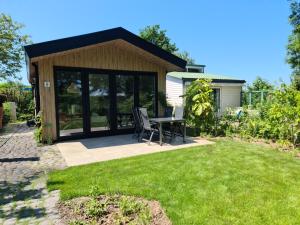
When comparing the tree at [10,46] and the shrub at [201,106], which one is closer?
the shrub at [201,106]

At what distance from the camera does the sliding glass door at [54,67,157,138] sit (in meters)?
7.31

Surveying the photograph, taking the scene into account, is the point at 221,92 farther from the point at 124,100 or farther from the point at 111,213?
the point at 111,213

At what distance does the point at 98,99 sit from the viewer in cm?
784

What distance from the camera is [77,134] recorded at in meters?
7.56

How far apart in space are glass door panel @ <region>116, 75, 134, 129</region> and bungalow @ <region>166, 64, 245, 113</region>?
241 inches

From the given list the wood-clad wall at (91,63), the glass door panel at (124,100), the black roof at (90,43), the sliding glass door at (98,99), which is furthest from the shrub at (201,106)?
the glass door panel at (124,100)

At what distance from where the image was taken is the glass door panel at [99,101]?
7727 millimetres

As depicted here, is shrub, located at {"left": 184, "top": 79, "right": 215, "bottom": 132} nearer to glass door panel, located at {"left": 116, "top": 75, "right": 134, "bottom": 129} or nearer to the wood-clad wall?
the wood-clad wall

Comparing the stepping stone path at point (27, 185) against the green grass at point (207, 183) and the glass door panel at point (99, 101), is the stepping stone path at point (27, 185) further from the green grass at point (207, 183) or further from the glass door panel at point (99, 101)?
the glass door panel at point (99, 101)

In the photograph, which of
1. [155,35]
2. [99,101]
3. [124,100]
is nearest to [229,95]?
[124,100]

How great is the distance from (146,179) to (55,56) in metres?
5.12

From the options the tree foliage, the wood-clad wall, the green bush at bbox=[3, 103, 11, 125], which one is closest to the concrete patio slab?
the wood-clad wall

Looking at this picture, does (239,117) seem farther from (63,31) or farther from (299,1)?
(63,31)

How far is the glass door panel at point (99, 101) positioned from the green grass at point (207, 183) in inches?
124
